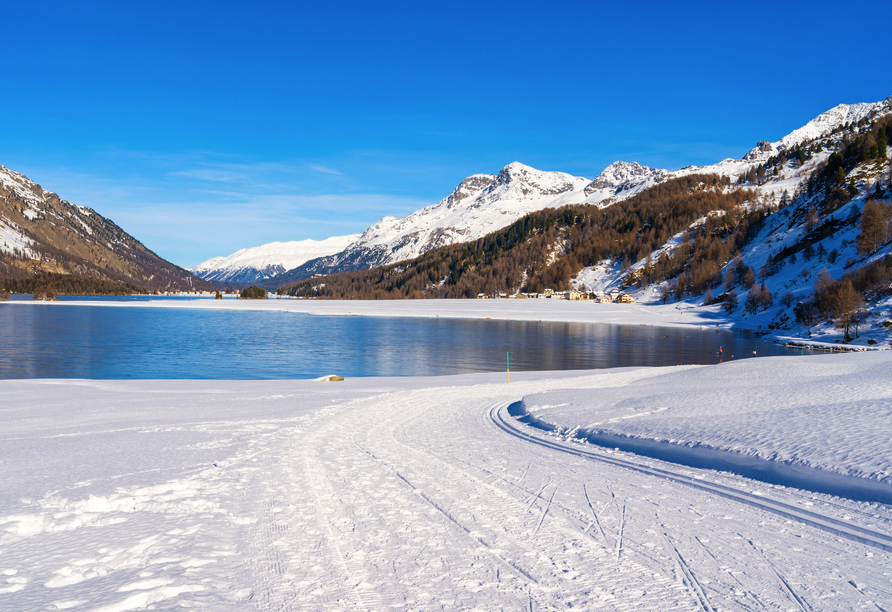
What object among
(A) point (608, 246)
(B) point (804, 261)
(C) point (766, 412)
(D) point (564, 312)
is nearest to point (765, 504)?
(C) point (766, 412)

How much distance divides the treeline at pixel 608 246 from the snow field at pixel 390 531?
397ft

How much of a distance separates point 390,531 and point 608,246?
564 feet

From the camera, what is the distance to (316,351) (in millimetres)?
37469

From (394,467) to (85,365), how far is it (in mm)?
27355

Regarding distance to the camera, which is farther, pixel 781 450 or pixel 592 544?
pixel 781 450

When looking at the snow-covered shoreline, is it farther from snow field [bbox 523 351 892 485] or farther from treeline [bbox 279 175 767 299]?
snow field [bbox 523 351 892 485]

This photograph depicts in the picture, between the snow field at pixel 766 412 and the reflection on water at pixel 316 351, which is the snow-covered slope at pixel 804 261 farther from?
the snow field at pixel 766 412

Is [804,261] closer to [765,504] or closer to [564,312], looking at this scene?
[564,312]

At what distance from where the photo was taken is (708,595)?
4.36 metres

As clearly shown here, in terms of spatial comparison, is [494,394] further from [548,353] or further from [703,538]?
[548,353]

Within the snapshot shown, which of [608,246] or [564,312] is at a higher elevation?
[608,246]

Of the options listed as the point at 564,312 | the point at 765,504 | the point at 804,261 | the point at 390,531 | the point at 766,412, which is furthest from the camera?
the point at 564,312

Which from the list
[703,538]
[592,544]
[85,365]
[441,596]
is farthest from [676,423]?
[85,365]

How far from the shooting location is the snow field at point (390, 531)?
14.2 ft
